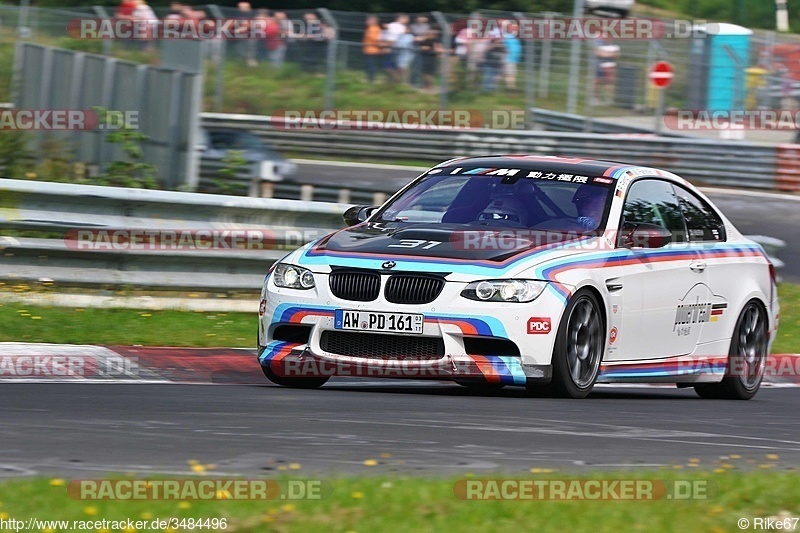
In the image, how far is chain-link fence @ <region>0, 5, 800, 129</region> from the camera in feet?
87.9

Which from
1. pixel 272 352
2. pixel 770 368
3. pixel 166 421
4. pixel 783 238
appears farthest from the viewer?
pixel 783 238

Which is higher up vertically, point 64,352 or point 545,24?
point 545,24

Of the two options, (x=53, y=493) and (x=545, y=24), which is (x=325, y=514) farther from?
(x=545, y=24)

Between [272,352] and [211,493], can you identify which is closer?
[211,493]

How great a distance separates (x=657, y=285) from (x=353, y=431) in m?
3.23

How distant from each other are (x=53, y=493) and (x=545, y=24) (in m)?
22.7

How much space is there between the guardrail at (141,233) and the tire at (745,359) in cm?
387

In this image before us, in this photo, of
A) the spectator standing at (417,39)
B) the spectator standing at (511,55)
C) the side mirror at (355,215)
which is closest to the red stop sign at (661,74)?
the spectator standing at (511,55)

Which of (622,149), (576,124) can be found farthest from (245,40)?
(622,149)

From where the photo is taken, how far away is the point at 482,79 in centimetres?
2734

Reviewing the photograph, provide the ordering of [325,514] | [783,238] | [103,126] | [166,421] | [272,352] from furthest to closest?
[783,238] → [103,126] → [272,352] → [166,421] → [325,514]

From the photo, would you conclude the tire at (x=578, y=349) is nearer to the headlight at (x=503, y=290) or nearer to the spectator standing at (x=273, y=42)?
the headlight at (x=503, y=290)

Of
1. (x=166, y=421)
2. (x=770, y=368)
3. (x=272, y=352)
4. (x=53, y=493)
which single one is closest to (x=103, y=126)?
(x=770, y=368)

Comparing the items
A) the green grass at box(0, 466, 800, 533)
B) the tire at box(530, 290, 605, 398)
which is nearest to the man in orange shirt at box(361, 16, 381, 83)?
the tire at box(530, 290, 605, 398)
